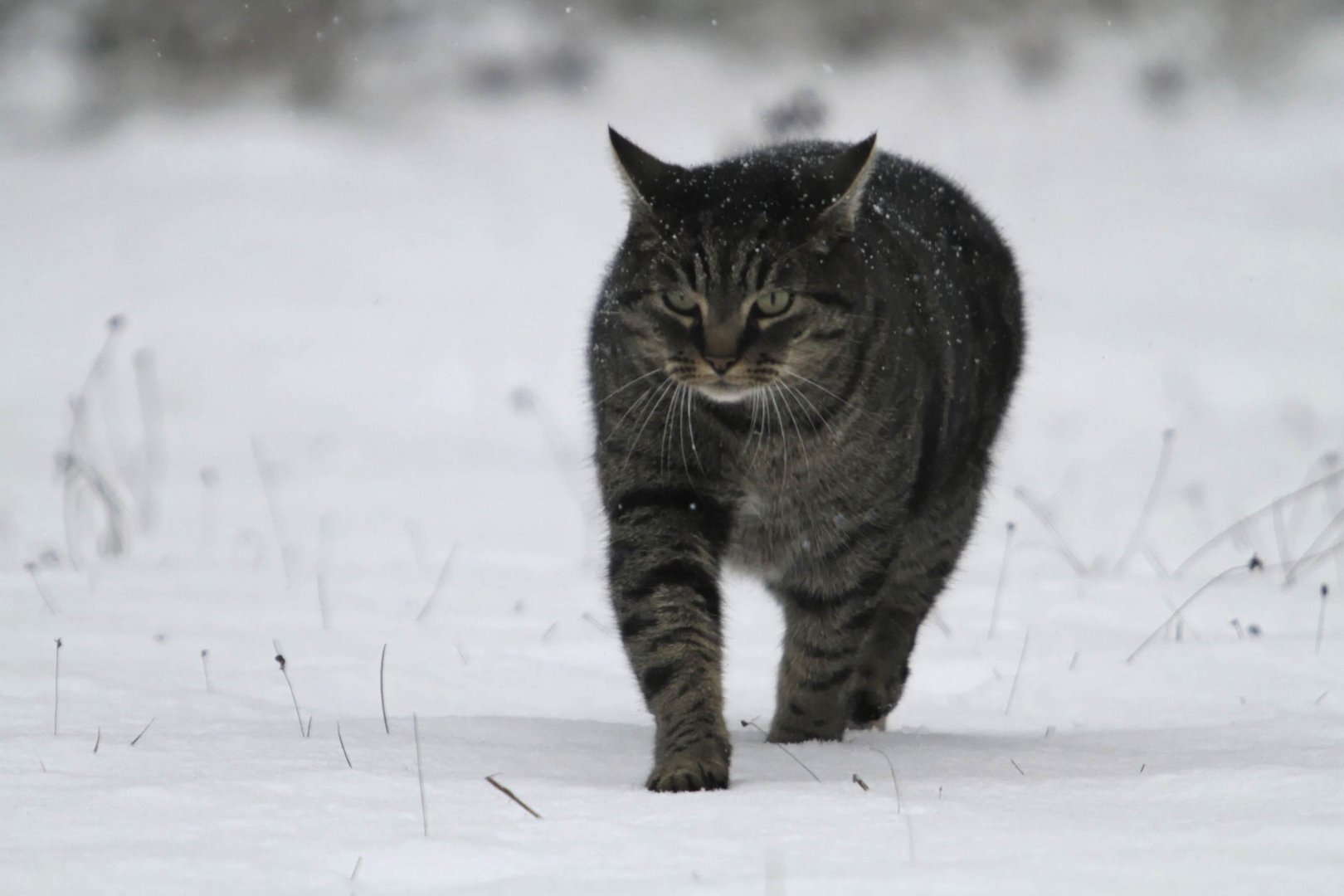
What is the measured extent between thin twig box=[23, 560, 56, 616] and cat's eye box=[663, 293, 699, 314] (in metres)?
2.15

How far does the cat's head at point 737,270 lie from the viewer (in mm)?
3156

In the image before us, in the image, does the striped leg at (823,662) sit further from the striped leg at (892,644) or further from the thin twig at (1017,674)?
the thin twig at (1017,674)

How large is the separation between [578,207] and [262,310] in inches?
163

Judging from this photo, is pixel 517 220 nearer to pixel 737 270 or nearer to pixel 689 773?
pixel 737 270

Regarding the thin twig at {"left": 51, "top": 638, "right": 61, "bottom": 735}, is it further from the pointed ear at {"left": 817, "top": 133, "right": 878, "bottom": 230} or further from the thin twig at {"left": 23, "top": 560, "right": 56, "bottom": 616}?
the pointed ear at {"left": 817, "top": 133, "right": 878, "bottom": 230}

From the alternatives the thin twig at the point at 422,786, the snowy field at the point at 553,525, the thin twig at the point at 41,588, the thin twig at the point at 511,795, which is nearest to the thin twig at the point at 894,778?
the snowy field at the point at 553,525

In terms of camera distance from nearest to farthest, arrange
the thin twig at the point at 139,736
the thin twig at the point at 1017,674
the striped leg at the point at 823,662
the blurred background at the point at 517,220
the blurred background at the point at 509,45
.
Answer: the thin twig at the point at 139,736
the striped leg at the point at 823,662
the thin twig at the point at 1017,674
the blurred background at the point at 517,220
the blurred background at the point at 509,45

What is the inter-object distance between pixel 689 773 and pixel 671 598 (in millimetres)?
528

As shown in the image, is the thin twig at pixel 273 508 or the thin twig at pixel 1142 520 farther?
the thin twig at pixel 1142 520

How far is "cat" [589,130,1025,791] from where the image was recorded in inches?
123

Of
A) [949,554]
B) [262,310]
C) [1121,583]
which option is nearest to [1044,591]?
[1121,583]

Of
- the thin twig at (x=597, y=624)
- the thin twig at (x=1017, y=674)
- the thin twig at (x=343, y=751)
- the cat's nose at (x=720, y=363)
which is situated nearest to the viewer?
the thin twig at (x=343, y=751)

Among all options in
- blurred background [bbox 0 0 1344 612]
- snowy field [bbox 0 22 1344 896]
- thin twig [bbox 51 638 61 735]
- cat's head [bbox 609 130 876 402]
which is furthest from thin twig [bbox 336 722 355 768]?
blurred background [bbox 0 0 1344 612]

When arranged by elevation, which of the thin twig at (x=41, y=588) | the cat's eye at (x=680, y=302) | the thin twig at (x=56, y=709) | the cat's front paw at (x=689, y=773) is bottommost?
the thin twig at (x=41, y=588)
